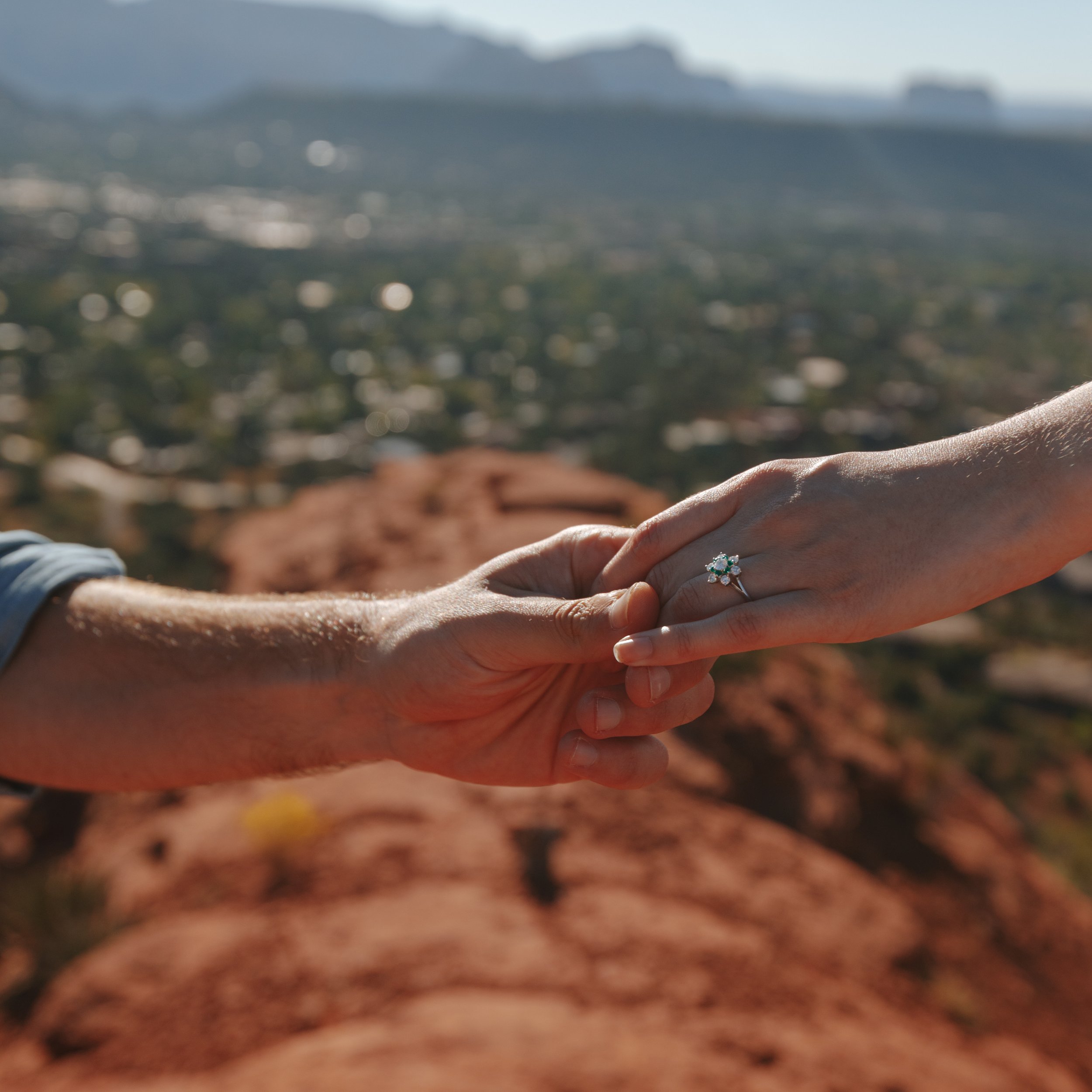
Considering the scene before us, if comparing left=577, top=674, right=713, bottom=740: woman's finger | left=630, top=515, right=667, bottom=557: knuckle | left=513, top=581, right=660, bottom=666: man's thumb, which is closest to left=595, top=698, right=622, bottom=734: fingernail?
left=577, top=674, right=713, bottom=740: woman's finger

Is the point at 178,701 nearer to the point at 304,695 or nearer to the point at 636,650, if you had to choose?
the point at 304,695

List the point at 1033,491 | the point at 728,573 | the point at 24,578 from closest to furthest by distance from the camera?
the point at 1033,491
the point at 728,573
the point at 24,578

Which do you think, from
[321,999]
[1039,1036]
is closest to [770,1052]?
[321,999]

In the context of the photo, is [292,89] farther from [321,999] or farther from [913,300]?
[321,999]

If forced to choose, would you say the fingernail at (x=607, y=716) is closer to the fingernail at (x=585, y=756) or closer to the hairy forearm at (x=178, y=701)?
the fingernail at (x=585, y=756)

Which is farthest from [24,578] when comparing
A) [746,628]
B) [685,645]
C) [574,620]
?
[746,628]

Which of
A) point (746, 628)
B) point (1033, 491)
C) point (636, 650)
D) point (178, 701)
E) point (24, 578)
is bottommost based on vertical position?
point (178, 701)

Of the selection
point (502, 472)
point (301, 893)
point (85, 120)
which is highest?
point (301, 893)
